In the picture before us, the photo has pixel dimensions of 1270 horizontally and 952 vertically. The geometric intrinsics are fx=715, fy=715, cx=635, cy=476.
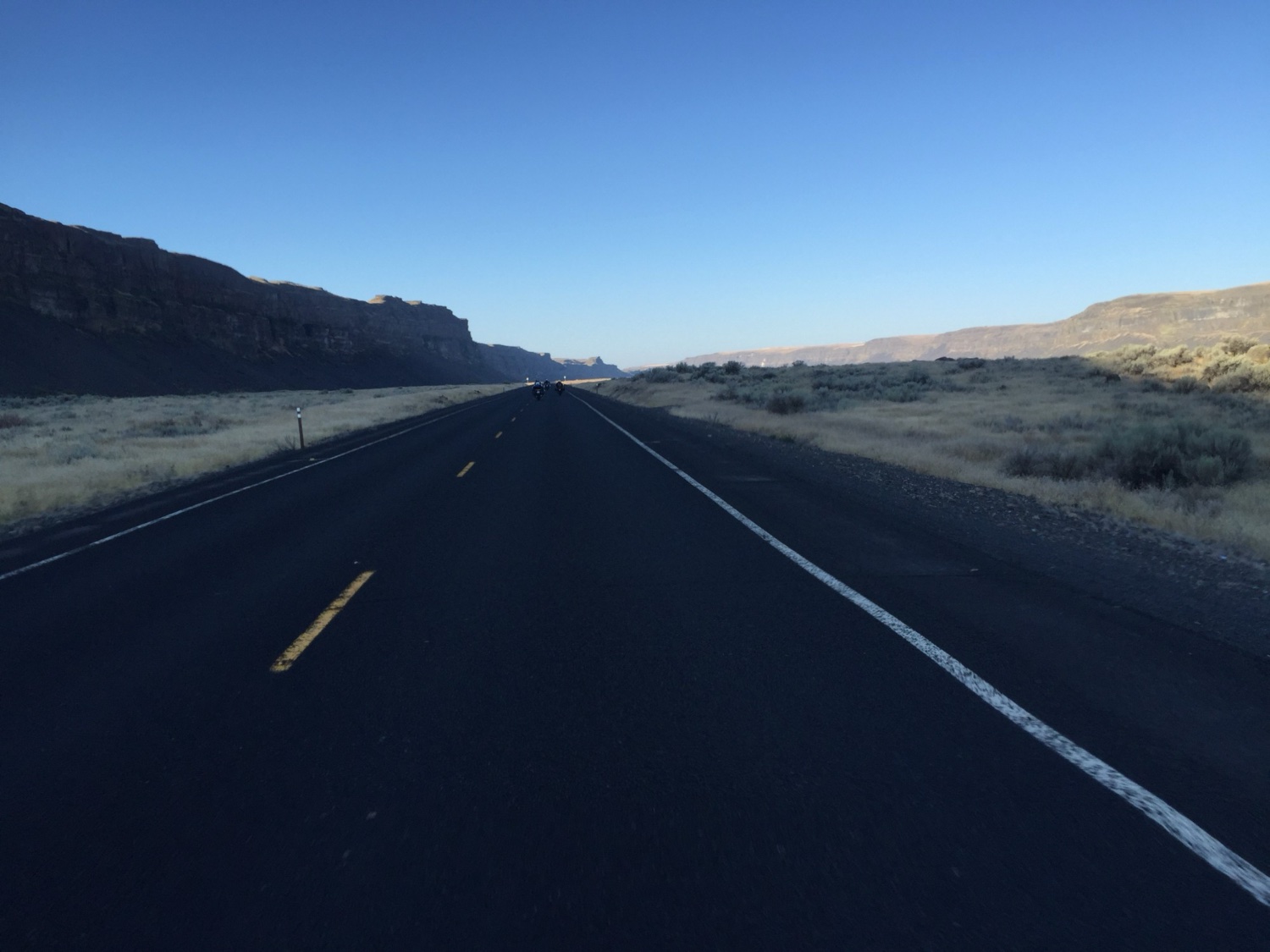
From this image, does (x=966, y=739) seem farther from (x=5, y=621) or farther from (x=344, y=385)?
(x=344, y=385)

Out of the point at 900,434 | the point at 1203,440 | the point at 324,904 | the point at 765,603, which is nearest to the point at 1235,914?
the point at 324,904

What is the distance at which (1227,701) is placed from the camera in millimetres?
4285

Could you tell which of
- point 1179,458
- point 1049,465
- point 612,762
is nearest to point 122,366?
point 1049,465

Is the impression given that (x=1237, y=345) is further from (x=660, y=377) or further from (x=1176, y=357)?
(x=660, y=377)

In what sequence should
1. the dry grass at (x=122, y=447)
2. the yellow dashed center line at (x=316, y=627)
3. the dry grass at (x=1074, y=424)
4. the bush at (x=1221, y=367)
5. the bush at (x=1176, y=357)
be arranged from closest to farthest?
the yellow dashed center line at (x=316, y=627)
the dry grass at (x=1074, y=424)
the dry grass at (x=122, y=447)
the bush at (x=1221, y=367)
the bush at (x=1176, y=357)

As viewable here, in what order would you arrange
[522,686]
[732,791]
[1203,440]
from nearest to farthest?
1. [732,791]
2. [522,686]
3. [1203,440]

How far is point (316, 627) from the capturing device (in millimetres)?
5887

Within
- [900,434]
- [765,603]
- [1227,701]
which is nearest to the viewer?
[1227,701]

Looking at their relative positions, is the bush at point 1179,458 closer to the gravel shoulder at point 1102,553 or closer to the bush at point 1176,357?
the gravel shoulder at point 1102,553

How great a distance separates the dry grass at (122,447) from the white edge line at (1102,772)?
521 inches

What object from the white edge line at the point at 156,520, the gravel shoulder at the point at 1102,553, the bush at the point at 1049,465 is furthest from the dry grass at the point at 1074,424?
the white edge line at the point at 156,520

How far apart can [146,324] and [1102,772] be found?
113 meters

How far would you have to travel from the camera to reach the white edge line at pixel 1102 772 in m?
2.81

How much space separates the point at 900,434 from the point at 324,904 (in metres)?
21.2
